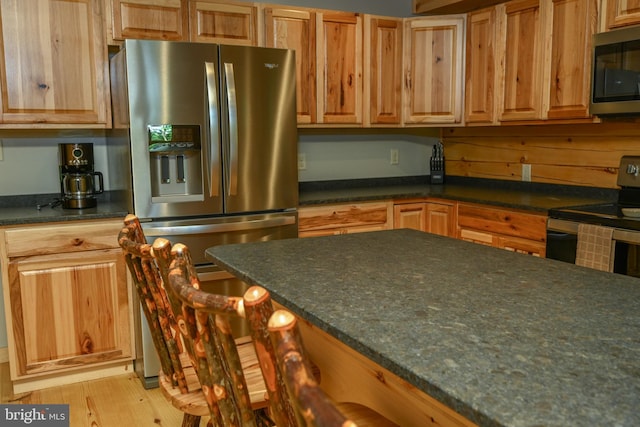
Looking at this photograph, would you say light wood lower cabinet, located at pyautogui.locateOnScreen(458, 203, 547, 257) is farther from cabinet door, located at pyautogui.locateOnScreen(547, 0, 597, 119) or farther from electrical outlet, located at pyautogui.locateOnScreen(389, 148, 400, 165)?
electrical outlet, located at pyautogui.locateOnScreen(389, 148, 400, 165)

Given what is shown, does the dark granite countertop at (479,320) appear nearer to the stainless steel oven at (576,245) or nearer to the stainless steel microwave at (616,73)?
the stainless steel oven at (576,245)

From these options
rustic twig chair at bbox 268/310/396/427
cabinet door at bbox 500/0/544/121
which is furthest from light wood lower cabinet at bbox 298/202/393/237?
rustic twig chair at bbox 268/310/396/427

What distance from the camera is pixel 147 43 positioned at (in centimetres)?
277

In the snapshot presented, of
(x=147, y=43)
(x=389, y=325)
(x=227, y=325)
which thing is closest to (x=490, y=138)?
(x=147, y=43)

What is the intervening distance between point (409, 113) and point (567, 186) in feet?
3.59

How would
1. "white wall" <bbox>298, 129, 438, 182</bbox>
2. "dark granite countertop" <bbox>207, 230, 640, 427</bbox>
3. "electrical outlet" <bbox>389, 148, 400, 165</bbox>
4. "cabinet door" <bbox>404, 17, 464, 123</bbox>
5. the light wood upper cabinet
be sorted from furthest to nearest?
"electrical outlet" <bbox>389, 148, 400, 165</bbox> < "white wall" <bbox>298, 129, 438, 182</bbox> < "cabinet door" <bbox>404, 17, 464, 123</bbox> < the light wood upper cabinet < "dark granite countertop" <bbox>207, 230, 640, 427</bbox>

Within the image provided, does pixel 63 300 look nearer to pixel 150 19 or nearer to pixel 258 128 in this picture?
pixel 258 128

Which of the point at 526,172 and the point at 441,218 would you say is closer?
the point at 441,218

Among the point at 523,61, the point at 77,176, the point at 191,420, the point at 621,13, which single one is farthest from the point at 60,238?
the point at 621,13

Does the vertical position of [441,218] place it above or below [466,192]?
below

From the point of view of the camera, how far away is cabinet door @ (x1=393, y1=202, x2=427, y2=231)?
144 inches

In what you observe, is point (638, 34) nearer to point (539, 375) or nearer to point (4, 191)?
point (539, 375)

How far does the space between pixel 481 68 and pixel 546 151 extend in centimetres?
67

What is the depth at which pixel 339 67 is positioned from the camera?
3.62 m
